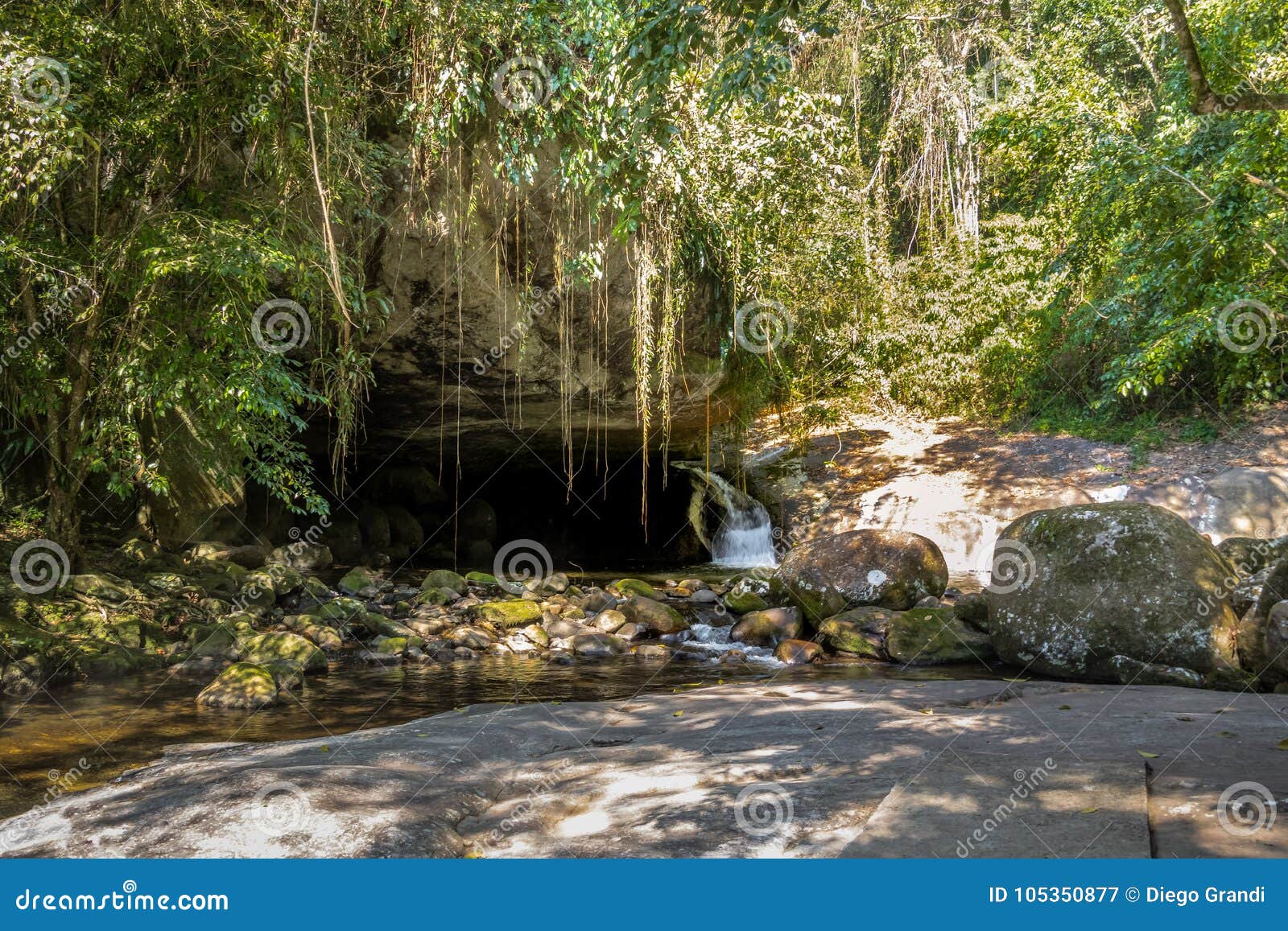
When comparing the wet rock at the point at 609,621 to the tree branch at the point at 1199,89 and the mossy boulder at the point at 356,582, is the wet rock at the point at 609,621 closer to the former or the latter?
the mossy boulder at the point at 356,582

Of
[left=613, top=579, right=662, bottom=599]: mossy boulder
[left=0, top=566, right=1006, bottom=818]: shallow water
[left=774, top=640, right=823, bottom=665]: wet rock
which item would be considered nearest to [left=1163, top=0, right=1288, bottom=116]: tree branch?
[left=0, top=566, right=1006, bottom=818]: shallow water

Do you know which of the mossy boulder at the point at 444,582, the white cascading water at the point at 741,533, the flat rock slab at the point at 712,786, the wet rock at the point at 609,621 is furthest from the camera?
the white cascading water at the point at 741,533

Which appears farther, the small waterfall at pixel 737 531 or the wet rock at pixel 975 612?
the small waterfall at pixel 737 531

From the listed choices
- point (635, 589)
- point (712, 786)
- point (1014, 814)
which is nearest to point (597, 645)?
point (635, 589)

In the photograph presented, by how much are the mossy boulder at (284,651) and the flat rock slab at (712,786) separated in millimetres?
2605

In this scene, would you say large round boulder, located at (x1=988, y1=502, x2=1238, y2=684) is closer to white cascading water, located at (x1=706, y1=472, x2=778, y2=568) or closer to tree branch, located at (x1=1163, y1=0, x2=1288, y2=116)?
tree branch, located at (x1=1163, y1=0, x2=1288, y2=116)

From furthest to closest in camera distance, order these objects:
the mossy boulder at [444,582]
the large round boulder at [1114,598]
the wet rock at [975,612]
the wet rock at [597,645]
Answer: the mossy boulder at [444,582] < the wet rock at [597,645] < the wet rock at [975,612] < the large round boulder at [1114,598]

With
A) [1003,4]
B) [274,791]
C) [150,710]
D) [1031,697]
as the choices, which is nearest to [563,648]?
[150,710]

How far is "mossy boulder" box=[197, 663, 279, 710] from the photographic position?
688cm

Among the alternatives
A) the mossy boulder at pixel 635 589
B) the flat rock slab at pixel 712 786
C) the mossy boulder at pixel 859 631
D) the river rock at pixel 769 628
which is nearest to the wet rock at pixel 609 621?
the river rock at pixel 769 628

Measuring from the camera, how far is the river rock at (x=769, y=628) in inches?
373

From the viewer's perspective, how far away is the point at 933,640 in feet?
27.7

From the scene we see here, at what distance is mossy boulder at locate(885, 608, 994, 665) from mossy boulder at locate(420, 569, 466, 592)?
5509 mm

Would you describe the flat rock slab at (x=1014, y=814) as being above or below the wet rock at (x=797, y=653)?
above
